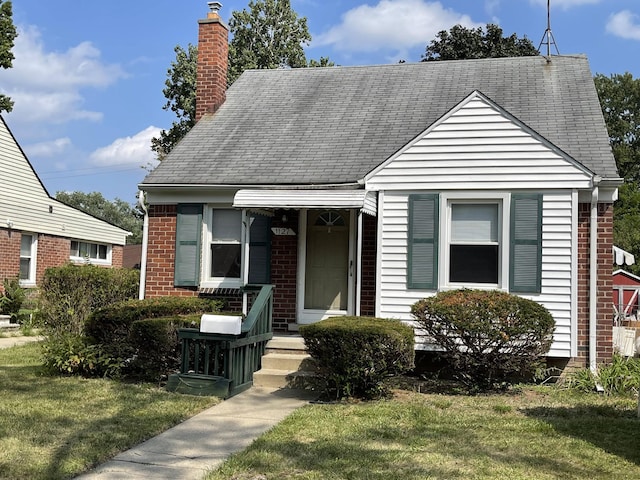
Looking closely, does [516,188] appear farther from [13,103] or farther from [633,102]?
[633,102]

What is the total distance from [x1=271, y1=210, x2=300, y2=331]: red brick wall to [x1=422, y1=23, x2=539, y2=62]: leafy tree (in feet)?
60.1

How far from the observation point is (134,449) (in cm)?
555

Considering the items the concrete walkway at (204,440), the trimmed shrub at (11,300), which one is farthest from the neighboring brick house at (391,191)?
the trimmed shrub at (11,300)

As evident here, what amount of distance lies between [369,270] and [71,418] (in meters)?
5.11

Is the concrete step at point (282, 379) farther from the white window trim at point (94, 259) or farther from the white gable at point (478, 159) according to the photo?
the white window trim at point (94, 259)

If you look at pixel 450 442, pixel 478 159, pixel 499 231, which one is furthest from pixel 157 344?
pixel 478 159

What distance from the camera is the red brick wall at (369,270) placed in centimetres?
1016

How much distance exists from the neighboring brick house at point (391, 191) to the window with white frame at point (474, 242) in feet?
0.07

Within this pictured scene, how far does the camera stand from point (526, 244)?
8.99 metres

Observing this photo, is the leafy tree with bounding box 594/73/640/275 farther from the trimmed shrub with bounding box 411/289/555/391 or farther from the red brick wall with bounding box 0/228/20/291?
the trimmed shrub with bounding box 411/289/555/391

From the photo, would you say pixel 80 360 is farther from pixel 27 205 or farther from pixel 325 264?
pixel 27 205

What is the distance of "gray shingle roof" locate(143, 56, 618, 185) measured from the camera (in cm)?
1064

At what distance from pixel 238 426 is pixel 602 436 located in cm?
350

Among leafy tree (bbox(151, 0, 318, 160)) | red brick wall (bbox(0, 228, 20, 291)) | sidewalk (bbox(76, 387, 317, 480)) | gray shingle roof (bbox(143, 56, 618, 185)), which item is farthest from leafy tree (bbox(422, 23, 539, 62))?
sidewalk (bbox(76, 387, 317, 480))
